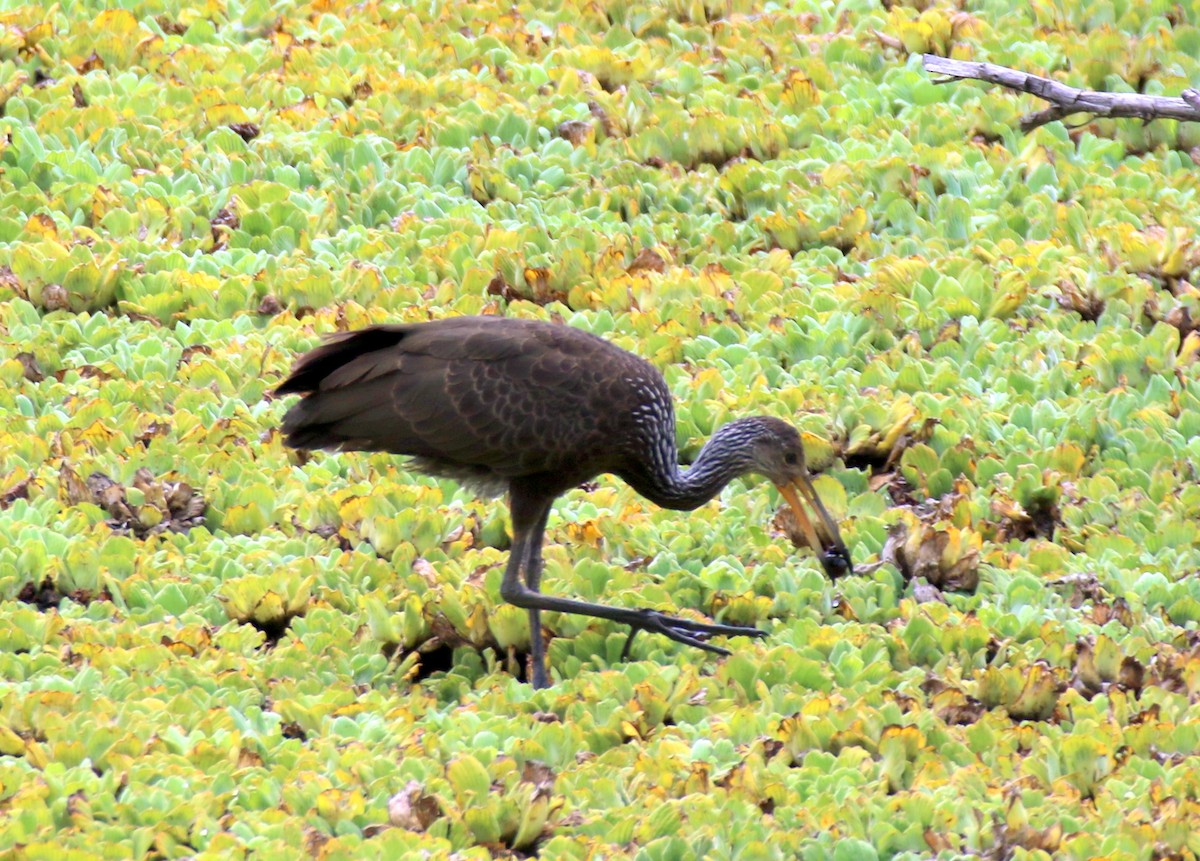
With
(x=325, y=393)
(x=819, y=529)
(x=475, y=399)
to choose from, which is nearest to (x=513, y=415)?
(x=475, y=399)

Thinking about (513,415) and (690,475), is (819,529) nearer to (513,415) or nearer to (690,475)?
(690,475)

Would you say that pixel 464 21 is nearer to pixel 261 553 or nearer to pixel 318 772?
pixel 261 553

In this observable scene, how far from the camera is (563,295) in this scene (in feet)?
29.0

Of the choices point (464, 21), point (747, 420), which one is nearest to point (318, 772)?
point (747, 420)

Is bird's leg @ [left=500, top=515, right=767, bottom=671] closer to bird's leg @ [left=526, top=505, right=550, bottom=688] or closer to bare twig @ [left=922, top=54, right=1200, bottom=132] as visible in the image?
bird's leg @ [left=526, top=505, right=550, bottom=688]

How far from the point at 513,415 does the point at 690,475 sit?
2.72ft

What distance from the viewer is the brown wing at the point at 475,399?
6.44 m

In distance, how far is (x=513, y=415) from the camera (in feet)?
21.0

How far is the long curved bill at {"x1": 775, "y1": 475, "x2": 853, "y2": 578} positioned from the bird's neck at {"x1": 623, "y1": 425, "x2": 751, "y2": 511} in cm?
22

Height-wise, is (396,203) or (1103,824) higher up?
(396,203)

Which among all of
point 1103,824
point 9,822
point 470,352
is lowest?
point 1103,824

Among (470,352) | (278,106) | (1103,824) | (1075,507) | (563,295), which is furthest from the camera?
(278,106)

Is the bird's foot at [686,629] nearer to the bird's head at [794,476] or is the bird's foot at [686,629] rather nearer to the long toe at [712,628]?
the long toe at [712,628]

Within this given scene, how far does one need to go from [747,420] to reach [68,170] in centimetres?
427
